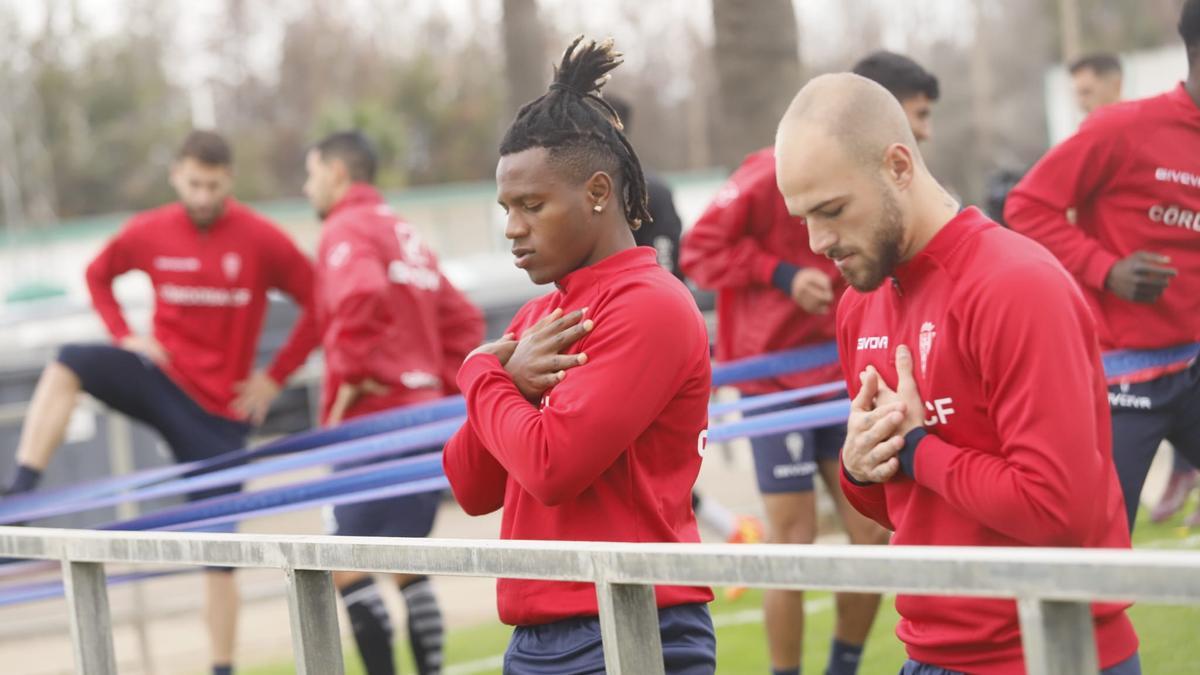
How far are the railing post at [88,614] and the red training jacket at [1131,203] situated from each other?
297 cm

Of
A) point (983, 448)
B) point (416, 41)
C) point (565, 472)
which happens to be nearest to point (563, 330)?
point (565, 472)

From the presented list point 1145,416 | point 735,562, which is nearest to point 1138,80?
point 1145,416

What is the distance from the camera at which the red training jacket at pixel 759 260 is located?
6.36 m

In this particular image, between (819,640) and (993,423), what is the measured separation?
16.4 feet

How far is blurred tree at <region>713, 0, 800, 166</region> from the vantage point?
35.9ft

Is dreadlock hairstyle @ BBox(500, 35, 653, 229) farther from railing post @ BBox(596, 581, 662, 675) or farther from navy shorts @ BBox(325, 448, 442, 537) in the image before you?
navy shorts @ BBox(325, 448, 442, 537)

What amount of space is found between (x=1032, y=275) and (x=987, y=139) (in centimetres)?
4314

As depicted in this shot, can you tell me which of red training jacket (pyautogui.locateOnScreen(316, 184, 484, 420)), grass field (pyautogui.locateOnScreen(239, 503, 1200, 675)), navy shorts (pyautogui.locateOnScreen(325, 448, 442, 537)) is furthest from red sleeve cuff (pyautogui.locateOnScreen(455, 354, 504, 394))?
grass field (pyautogui.locateOnScreen(239, 503, 1200, 675))

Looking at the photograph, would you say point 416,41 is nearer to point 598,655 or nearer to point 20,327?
point 20,327

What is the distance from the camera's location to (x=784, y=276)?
620 centimetres

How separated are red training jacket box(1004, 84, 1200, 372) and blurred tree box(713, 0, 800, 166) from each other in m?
5.77

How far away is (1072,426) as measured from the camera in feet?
8.72

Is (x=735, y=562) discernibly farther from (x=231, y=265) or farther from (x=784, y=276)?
(x=231, y=265)

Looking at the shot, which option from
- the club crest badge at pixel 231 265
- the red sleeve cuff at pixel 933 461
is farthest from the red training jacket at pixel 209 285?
the red sleeve cuff at pixel 933 461
